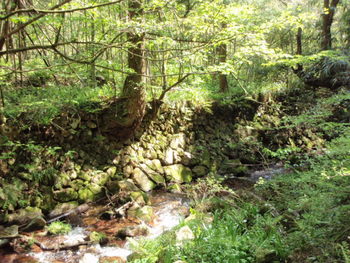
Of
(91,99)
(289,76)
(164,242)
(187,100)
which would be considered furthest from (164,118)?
(289,76)

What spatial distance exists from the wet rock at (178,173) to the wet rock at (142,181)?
1.83 ft

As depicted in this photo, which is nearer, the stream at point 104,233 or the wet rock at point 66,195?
the stream at point 104,233

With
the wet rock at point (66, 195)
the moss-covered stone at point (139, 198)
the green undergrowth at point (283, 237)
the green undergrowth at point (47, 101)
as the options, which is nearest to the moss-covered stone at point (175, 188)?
the moss-covered stone at point (139, 198)

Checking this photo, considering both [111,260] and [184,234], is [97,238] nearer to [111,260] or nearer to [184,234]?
[111,260]

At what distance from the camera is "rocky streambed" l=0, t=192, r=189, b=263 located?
3477mm

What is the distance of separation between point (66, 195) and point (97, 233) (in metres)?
1.32

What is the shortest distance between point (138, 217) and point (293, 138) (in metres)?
6.74

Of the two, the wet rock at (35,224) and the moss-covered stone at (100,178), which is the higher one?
the moss-covered stone at (100,178)

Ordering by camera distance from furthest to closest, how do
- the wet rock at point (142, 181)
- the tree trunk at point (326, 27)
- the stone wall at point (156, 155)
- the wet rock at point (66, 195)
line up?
the tree trunk at point (326, 27) < the wet rock at point (142, 181) < the stone wall at point (156, 155) < the wet rock at point (66, 195)

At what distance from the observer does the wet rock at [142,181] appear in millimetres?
5930

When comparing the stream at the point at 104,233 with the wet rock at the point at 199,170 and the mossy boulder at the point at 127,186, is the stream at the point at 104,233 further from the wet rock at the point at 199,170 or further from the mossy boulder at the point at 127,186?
the wet rock at the point at 199,170

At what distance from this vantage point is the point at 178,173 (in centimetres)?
→ 664

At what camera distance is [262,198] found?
5.04 m

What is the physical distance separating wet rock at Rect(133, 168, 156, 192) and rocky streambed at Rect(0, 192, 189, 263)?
2.33 feet
